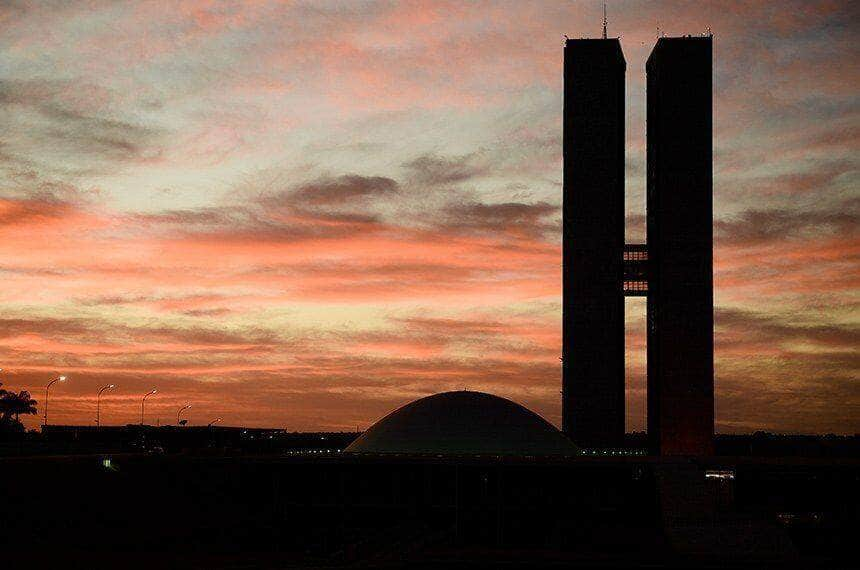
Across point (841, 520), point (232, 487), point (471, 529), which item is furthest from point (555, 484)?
point (232, 487)

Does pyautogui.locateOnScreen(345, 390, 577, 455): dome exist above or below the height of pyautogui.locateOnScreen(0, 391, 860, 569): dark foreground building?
above

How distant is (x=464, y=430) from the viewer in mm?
139500

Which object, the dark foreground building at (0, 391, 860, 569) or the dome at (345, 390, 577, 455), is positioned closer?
the dark foreground building at (0, 391, 860, 569)

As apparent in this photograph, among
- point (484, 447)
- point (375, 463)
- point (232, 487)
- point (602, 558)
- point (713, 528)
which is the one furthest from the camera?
point (484, 447)

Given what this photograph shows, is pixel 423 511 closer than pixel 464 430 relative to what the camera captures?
Yes

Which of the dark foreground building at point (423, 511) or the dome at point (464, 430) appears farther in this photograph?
the dome at point (464, 430)

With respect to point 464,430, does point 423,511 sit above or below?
below

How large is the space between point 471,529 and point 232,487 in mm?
27048

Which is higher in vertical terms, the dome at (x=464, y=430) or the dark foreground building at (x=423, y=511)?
the dome at (x=464, y=430)

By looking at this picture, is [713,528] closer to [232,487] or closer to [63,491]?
[232,487]

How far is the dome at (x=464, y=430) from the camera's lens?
13638 centimetres

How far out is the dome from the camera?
136 metres

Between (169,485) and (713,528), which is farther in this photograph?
(169,485)

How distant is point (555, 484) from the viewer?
10838cm
